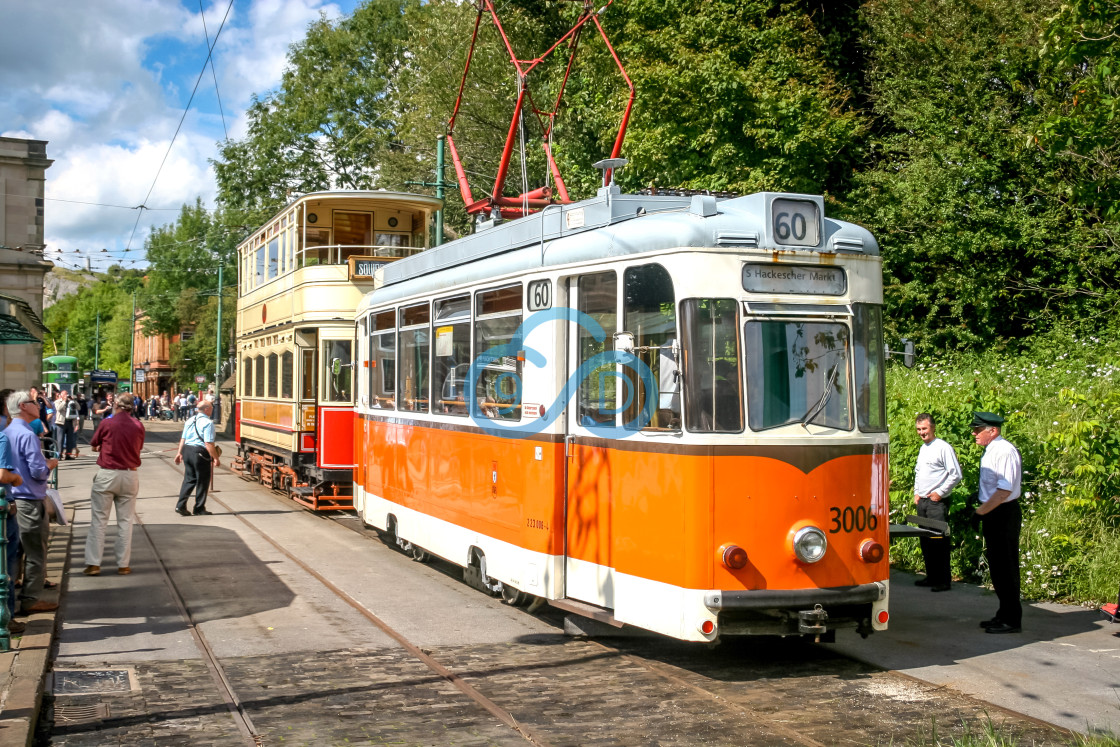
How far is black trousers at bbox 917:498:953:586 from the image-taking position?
407 inches

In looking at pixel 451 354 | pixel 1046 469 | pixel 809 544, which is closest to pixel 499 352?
pixel 451 354

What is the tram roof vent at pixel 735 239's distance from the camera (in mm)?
7215

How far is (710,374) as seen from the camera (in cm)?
709

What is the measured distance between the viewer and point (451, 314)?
34.3 feet

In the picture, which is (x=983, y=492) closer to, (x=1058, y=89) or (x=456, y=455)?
(x=456, y=455)

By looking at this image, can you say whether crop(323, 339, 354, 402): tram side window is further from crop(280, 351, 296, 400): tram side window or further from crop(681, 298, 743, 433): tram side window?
crop(681, 298, 743, 433): tram side window

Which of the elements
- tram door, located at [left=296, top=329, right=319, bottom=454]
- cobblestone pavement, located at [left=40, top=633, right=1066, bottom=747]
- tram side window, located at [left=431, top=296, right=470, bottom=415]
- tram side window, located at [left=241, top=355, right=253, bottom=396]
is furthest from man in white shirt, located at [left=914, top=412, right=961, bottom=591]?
tram side window, located at [left=241, top=355, right=253, bottom=396]

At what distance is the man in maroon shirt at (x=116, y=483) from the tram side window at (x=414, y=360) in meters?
2.72

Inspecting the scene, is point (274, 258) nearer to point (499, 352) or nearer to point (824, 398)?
point (499, 352)

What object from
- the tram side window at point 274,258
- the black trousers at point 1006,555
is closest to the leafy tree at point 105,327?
the tram side window at point 274,258

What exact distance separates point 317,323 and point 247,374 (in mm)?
6324

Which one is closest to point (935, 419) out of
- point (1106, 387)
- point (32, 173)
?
point (1106, 387)

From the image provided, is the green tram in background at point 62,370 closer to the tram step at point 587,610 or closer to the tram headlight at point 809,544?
the tram step at point 587,610

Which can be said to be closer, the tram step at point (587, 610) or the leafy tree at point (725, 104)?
the tram step at point (587, 610)
